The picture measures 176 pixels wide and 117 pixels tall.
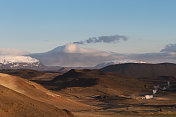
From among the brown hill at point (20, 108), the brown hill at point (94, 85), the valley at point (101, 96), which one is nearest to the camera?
the brown hill at point (20, 108)

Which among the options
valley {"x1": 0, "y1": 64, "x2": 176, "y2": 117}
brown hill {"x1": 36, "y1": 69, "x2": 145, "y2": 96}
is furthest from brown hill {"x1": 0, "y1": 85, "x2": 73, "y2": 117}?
brown hill {"x1": 36, "y1": 69, "x2": 145, "y2": 96}

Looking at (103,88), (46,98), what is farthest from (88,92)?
(46,98)

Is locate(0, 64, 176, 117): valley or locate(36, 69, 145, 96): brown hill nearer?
locate(0, 64, 176, 117): valley

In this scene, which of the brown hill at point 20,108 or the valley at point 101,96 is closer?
the brown hill at point 20,108

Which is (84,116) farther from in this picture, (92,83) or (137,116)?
(92,83)

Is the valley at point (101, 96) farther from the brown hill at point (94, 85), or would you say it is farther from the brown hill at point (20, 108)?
the brown hill at point (20, 108)

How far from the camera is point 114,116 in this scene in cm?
4297

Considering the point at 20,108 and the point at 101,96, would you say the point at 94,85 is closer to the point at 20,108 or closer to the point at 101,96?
the point at 101,96

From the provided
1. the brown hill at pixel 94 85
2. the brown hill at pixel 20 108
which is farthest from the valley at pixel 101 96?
the brown hill at pixel 20 108

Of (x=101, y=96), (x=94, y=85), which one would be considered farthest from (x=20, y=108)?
(x=94, y=85)

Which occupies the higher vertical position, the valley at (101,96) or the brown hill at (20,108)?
the brown hill at (20,108)

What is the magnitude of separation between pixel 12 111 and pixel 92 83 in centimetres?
10170

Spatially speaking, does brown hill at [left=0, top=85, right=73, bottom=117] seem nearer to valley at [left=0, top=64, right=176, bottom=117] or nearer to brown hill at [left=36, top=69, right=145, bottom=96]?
valley at [left=0, top=64, right=176, bottom=117]

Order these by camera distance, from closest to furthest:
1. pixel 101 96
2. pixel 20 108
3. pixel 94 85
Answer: pixel 20 108
pixel 101 96
pixel 94 85
